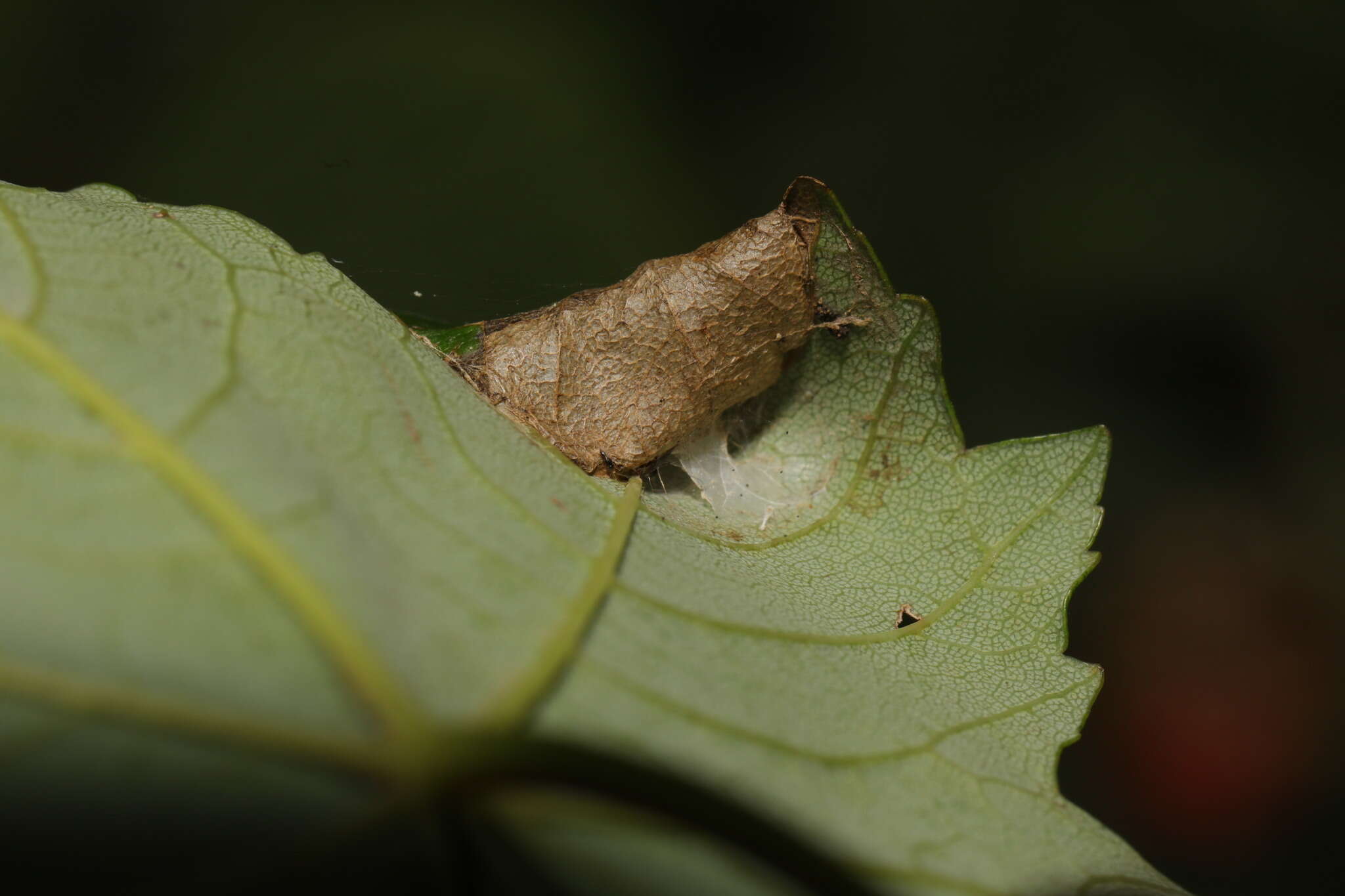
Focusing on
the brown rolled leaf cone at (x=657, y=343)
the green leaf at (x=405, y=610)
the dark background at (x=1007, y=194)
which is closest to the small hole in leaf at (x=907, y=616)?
the green leaf at (x=405, y=610)

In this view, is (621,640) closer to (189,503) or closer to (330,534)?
(330,534)

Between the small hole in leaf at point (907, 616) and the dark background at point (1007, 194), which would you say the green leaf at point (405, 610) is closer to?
the small hole in leaf at point (907, 616)

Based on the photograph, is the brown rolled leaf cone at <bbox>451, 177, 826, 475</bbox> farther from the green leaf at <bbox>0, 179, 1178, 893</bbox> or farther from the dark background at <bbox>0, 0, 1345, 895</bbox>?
the dark background at <bbox>0, 0, 1345, 895</bbox>

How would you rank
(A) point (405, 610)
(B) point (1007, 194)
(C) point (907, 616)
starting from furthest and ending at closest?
(B) point (1007, 194), (C) point (907, 616), (A) point (405, 610)

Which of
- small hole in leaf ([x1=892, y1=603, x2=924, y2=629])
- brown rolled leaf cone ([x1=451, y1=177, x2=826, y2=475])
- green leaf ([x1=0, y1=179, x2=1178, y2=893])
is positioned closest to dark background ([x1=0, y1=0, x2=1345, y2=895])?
brown rolled leaf cone ([x1=451, y1=177, x2=826, y2=475])

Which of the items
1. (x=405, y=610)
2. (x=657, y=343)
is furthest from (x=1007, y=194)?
(x=405, y=610)

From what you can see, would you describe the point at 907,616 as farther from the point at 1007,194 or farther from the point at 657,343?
the point at 1007,194

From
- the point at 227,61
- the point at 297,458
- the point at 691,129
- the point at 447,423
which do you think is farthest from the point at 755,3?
the point at 297,458
